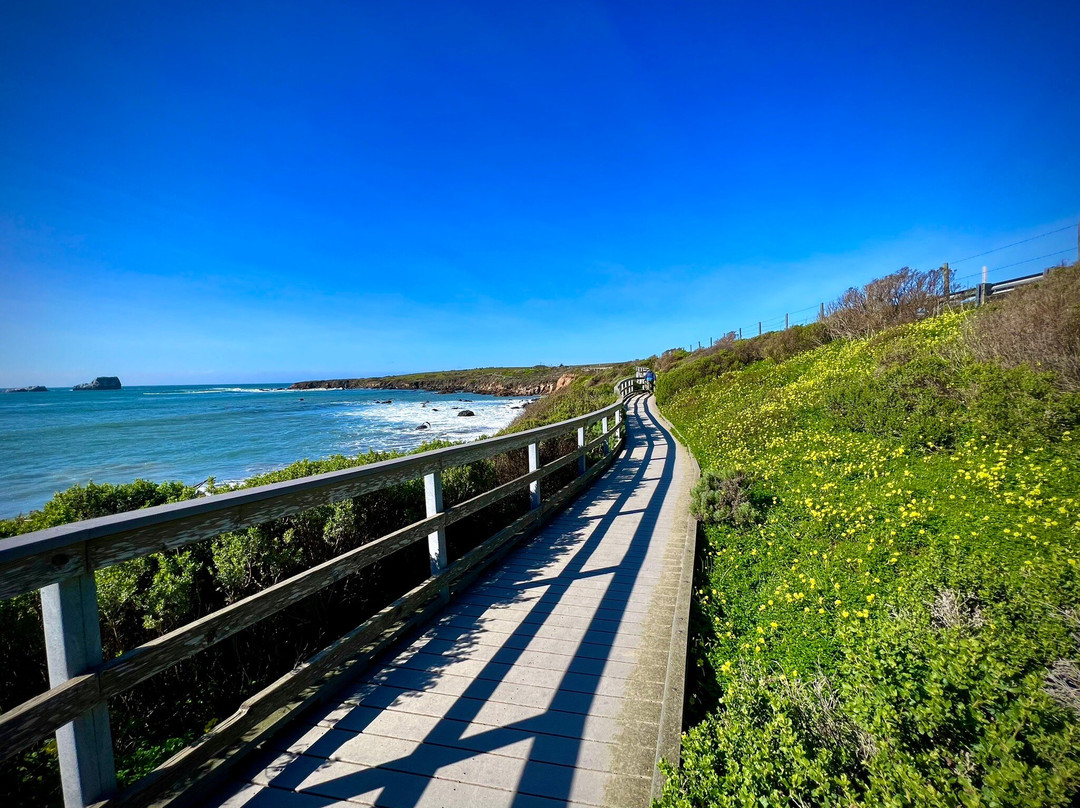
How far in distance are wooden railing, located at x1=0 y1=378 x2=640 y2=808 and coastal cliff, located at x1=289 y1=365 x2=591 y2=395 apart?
50.5 m

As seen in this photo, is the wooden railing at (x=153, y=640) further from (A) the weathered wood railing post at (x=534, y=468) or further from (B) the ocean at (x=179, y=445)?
(B) the ocean at (x=179, y=445)

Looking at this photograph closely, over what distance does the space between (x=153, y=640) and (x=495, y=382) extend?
79.8m

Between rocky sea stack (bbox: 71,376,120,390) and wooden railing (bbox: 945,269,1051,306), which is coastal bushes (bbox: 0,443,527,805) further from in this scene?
rocky sea stack (bbox: 71,376,120,390)

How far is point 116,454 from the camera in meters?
19.5

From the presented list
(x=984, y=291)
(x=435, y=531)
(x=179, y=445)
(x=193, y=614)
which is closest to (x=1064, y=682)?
(x=435, y=531)

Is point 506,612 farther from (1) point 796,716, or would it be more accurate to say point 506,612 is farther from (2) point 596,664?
(1) point 796,716

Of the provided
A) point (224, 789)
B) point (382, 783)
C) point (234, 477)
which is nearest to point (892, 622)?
point (382, 783)

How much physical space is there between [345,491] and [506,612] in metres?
1.71

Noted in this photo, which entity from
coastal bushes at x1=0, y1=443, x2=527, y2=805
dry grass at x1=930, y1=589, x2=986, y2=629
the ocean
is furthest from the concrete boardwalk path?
the ocean

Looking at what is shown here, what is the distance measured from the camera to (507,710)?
259 cm

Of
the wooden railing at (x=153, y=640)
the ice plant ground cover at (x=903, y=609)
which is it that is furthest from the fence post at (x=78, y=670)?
the ice plant ground cover at (x=903, y=609)

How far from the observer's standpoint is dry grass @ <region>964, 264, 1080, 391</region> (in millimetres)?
6105

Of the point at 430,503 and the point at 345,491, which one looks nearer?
the point at 345,491

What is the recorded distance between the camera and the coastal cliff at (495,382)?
222 ft
